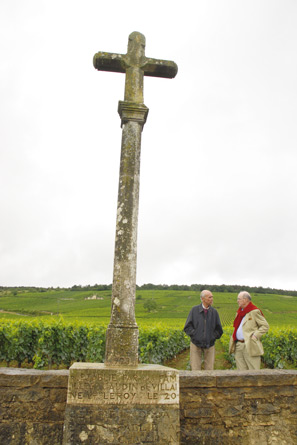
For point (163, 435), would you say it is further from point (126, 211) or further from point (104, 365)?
point (126, 211)

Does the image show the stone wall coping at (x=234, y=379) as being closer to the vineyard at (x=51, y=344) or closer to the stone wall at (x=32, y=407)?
the stone wall at (x=32, y=407)

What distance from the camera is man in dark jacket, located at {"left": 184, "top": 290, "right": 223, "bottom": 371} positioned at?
6.00 m

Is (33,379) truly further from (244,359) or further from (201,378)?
(244,359)

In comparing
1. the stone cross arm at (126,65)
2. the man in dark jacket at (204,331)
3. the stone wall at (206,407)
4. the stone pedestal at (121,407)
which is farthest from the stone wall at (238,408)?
the stone cross arm at (126,65)

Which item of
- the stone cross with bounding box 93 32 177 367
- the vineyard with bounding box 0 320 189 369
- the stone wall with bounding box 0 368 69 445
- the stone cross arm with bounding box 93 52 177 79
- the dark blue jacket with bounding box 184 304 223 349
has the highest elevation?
the stone cross arm with bounding box 93 52 177 79

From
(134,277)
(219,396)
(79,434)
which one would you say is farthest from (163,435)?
(134,277)

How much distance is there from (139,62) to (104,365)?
3.91 metres

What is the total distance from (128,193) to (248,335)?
3690 mm

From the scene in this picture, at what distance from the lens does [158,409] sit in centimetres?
314

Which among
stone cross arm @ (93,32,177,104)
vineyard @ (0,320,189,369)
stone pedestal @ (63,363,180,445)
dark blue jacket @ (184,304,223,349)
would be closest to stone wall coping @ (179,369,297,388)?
stone pedestal @ (63,363,180,445)

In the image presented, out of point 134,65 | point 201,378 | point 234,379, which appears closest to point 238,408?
point 234,379

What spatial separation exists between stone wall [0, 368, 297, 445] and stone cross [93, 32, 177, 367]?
978mm

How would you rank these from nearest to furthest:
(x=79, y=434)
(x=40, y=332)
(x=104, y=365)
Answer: (x=79, y=434)
(x=104, y=365)
(x=40, y=332)

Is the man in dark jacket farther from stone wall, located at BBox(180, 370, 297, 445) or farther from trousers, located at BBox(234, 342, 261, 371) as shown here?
stone wall, located at BBox(180, 370, 297, 445)
